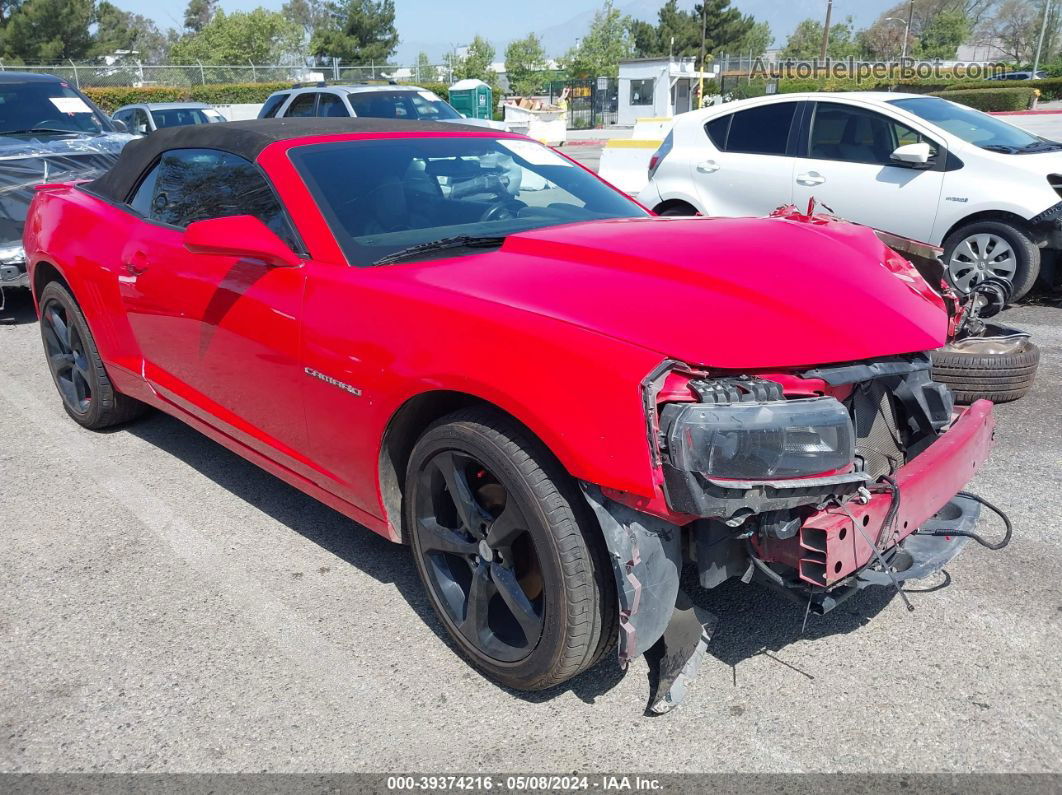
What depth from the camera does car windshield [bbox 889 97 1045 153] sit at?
703 centimetres

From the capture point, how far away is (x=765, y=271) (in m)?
2.61

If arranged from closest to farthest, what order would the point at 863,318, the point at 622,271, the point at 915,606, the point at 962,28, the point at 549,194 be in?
the point at 863,318 → the point at 622,271 → the point at 915,606 → the point at 549,194 → the point at 962,28

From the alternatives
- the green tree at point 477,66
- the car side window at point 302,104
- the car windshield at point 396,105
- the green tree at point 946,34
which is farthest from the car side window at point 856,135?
the green tree at point 946,34

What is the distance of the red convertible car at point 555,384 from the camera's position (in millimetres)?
2174

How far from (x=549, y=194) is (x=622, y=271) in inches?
47.2

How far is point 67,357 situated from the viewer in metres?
4.93

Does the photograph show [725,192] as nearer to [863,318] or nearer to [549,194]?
[549,194]

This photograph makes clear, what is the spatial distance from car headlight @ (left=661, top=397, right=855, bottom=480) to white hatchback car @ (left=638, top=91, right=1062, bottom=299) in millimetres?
4686

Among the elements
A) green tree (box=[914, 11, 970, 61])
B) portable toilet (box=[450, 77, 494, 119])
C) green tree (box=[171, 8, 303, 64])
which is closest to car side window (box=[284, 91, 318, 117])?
portable toilet (box=[450, 77, 494, 119])

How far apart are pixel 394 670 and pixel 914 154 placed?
598 cm

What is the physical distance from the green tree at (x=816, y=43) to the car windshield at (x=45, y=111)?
286ft

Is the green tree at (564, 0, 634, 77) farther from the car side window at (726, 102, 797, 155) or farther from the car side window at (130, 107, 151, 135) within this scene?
the car side window at (726, 102, 797, 155)

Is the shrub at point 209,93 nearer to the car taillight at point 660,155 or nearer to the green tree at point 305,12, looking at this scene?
the car taillight at point 660,155

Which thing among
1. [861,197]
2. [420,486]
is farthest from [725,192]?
[420,486]
